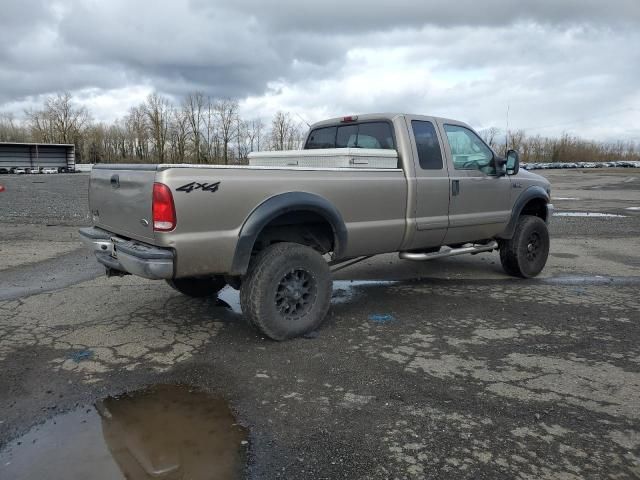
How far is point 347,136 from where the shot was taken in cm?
609

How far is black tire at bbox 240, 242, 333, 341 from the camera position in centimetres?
436

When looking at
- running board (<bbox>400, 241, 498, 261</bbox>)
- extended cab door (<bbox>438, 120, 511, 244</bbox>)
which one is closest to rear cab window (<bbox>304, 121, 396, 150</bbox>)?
extended cab door (<bbox>438, 120, 511, 244</bbox>)

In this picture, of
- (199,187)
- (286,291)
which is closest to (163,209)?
(199,187)

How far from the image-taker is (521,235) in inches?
269

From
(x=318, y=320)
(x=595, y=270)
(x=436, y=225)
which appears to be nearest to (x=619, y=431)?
(x=318, y=320)

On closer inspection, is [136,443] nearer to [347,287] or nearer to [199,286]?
[199,286]

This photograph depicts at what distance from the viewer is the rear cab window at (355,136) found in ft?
18.4

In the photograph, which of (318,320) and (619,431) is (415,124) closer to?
(318,320)

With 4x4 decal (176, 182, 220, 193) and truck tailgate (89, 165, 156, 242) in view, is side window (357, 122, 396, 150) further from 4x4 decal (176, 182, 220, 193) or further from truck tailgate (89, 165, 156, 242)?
truck tailgate (89, 165, 156, 242)

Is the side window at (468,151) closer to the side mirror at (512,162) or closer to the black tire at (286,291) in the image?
the side mirror at (512,162)

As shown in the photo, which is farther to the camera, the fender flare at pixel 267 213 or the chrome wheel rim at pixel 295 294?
the chrome wheel rim at pixel 295 294

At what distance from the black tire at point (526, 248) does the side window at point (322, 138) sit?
8.89 ft

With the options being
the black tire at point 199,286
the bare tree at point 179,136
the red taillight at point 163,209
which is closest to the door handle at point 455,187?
the black tire at point 199,286

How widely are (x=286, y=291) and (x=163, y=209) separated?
1.32 metres
